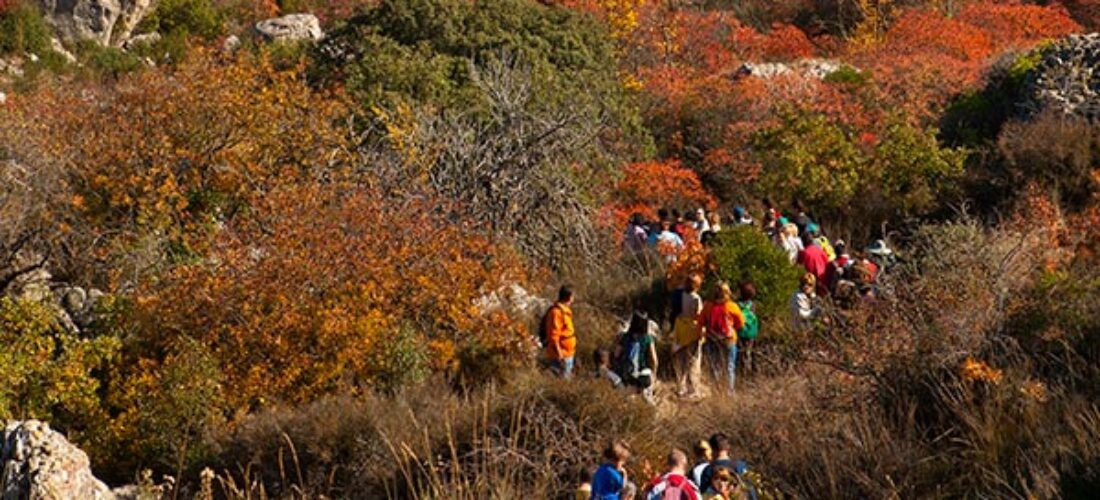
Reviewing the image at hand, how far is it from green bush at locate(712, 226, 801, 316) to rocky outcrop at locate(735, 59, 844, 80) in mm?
14747

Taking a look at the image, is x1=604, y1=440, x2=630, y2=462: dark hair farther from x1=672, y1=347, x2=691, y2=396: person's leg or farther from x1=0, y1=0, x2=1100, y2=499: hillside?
x1=672, y1=347, x2=691, y2=396: person's leg

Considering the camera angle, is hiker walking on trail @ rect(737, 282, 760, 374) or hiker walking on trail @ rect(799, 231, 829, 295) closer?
hiker walking on trail @ rect(737, 282, 760, 374)

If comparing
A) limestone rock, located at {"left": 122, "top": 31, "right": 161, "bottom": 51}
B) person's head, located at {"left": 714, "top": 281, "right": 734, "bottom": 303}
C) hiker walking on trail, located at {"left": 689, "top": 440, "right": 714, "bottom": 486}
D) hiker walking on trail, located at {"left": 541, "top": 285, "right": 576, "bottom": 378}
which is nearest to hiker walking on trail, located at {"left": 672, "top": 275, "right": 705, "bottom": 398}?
person's head, located at {"left": 714, "top": 281, "right": 734, "bottom": 303}

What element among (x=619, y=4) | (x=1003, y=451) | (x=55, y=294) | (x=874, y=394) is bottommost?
(x=619, y=4)

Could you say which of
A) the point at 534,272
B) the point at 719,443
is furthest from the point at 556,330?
the point at 719,443

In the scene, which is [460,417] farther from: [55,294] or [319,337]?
[55,294]

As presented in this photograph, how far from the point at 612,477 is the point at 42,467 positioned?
12.2 ft

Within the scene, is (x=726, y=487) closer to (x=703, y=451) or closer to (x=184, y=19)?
(x=703, y=451)

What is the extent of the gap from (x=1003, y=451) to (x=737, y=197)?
16.4 metres

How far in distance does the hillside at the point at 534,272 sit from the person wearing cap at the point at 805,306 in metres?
0.04

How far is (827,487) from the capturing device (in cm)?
636

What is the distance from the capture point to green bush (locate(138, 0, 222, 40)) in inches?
1645

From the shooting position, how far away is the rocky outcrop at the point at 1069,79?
2023 cm

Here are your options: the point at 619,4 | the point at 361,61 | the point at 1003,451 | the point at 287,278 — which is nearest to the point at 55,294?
the point at 287,278
